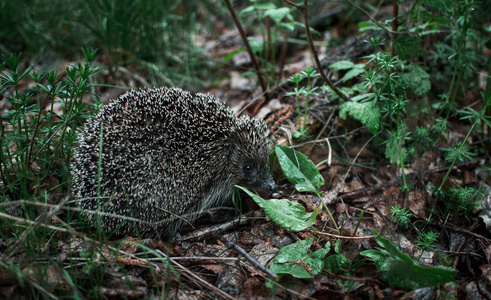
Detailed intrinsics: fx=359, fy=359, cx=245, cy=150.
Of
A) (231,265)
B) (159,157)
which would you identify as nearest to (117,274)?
(231,265)

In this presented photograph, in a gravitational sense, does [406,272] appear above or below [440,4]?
below

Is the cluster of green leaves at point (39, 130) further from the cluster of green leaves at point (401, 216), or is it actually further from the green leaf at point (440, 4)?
the green leaf at point (440, 4)

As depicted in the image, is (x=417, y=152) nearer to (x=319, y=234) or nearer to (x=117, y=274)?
(x=319, y=234)

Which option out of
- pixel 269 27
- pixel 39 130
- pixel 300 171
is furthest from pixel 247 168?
pixel 269 27

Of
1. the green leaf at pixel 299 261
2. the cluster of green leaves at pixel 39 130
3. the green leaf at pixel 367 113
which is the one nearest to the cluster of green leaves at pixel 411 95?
the green leaf at pixel 367 113

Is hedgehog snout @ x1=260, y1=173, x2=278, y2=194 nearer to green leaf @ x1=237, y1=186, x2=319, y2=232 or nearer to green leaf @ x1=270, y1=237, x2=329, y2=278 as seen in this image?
green leaf @ x1=237, y1=186, x2=319, y2=232

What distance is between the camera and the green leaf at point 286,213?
3196mm

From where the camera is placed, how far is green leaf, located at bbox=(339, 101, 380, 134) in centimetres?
391

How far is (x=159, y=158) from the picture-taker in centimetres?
384

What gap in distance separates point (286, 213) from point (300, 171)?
0.58 metres

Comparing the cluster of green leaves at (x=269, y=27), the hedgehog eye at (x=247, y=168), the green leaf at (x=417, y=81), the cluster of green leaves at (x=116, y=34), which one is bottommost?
the hedgehog eye at (x=247, y=168)

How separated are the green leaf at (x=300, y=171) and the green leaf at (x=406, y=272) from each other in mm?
878

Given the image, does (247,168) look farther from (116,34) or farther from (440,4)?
(116,34)

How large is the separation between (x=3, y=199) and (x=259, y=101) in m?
3.65
